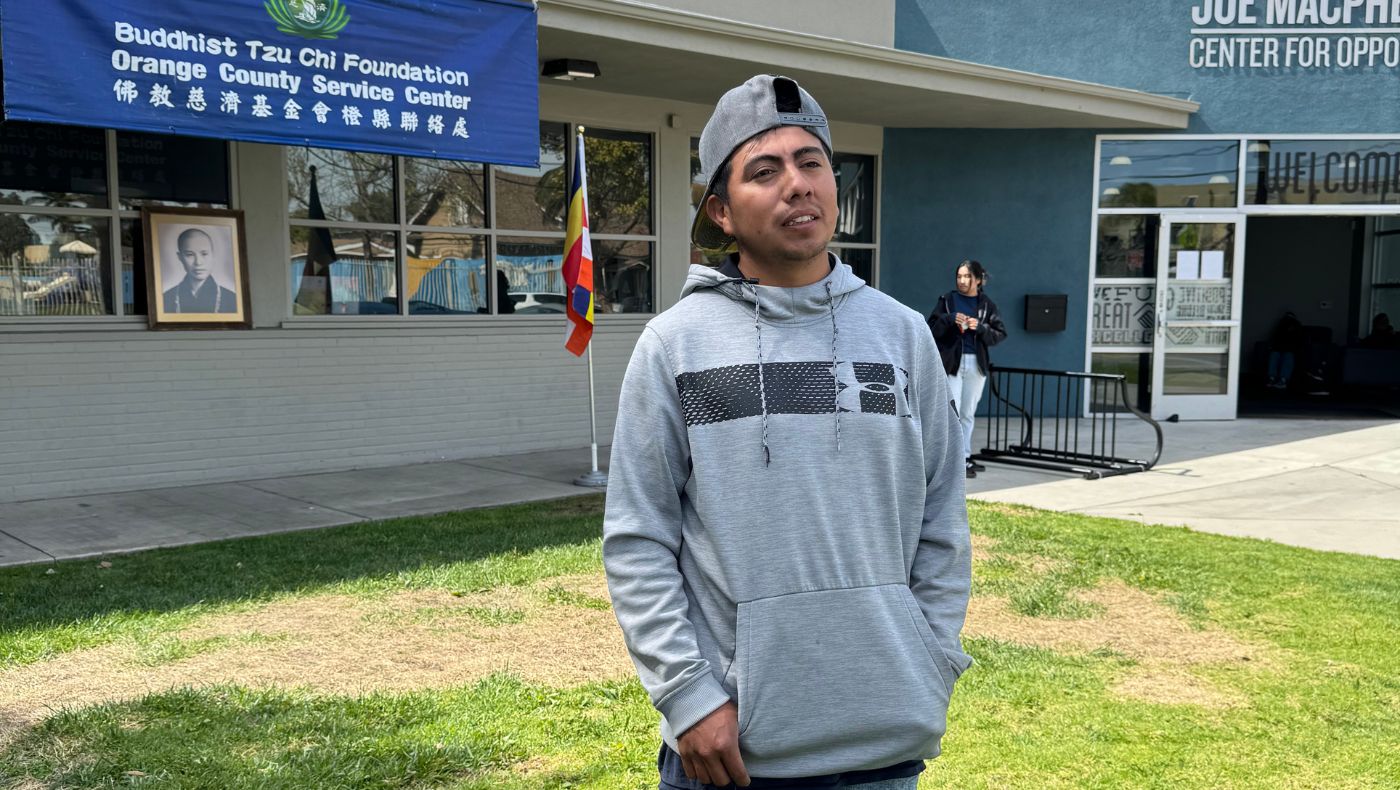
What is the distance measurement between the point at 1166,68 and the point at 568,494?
924 cm

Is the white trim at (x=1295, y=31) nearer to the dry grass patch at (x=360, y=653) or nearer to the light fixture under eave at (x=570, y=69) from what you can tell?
the light fixture under eave at (x=570, y=69)

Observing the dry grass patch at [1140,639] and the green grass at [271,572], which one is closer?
the dry grass patch at [1140,639]

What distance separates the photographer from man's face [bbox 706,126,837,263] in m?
1.95

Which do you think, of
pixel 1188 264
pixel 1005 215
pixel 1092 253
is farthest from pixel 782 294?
pixel 1188 264

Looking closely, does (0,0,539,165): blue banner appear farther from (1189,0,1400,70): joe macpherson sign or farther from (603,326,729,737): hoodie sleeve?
(1189,0,1400,70): joe macpherson sign

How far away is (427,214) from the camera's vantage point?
10266mm

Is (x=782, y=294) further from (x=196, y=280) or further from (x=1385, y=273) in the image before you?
(x=1385, y=273)

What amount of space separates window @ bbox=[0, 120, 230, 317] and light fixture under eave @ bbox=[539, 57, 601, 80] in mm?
2798

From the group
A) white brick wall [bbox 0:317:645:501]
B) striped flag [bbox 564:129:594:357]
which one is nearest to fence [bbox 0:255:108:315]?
white brick wall [bbox 0:317:645:501]

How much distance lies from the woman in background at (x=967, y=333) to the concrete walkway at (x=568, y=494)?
795 mm

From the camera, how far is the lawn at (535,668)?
3.80 meters

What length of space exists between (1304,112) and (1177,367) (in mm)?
3291

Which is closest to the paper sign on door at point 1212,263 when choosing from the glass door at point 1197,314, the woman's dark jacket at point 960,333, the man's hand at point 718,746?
the glass door at point 1197,314

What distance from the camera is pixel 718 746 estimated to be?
5.89ft
